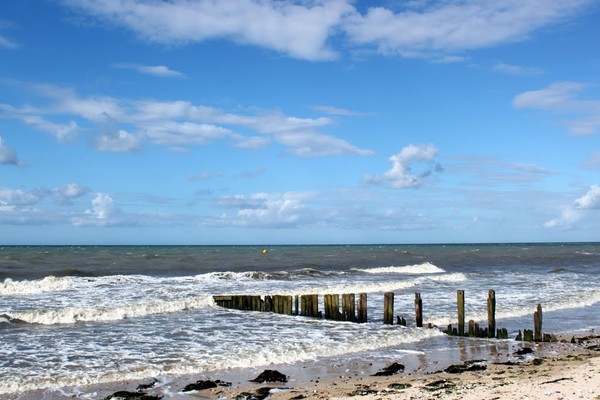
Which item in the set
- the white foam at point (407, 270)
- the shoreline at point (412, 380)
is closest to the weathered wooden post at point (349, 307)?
the shoreline at point (412, 380)

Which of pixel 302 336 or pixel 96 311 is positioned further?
pixel 96 311

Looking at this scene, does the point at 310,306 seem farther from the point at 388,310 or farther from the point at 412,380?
the point at 412,380

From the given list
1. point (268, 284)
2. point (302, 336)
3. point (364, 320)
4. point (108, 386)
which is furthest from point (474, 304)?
point (108, 386)

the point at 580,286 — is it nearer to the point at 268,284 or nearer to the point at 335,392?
the point at 268,284

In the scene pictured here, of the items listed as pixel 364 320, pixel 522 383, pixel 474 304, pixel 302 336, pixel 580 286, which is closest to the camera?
pixel 522 383

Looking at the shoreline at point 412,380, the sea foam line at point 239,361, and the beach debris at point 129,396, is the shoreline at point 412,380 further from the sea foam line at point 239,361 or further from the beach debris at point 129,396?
the sea foam line at point 239,361

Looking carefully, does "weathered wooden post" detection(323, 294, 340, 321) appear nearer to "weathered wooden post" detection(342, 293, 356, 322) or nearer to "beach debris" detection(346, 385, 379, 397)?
"weathered wooden post" detection(342, 293, 356, 322)

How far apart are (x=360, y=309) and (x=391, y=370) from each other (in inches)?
275

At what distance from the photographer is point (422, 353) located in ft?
50.4

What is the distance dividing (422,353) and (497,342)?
306 centimetres

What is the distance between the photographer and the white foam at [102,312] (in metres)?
20.9

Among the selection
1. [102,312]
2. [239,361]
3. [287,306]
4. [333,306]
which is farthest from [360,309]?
[102,312]

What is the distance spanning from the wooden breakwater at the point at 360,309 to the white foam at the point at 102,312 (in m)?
1.59

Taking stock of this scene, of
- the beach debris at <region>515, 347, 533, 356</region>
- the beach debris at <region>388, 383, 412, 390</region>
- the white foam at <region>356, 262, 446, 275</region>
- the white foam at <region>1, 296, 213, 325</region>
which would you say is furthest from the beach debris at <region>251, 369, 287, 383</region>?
the white foam at <region>356, 262, 446, 275</region>
